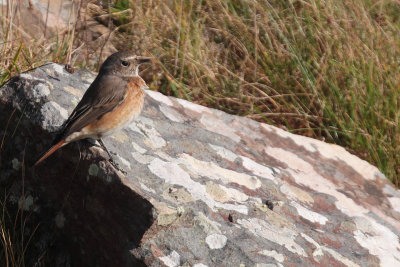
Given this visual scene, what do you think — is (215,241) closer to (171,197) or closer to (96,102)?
(171,197)

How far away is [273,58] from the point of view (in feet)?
21.4

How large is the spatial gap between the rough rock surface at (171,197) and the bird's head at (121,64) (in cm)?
29

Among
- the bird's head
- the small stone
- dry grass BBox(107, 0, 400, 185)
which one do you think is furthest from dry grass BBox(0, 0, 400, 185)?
the small stone

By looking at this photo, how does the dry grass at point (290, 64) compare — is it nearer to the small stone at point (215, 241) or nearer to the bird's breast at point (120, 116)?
the bird's breast at point (120, 116)

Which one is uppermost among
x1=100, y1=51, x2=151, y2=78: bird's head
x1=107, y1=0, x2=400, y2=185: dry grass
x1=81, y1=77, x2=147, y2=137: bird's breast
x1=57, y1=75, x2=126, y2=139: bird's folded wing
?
x1=100, y1=51, x2=151, y2=78: bird's head

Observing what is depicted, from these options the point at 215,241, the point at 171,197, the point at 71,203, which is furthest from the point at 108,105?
the point at 215,241

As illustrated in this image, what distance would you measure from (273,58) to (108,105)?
9.40ft

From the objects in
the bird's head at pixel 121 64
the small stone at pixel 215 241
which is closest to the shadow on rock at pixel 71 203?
the small stone at pixel 215 241

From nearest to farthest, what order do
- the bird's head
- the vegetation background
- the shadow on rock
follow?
the shadow on rock
the bird's head
the vegetation background

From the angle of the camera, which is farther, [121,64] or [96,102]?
[121,64]

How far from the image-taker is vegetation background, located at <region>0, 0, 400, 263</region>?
5.88 m

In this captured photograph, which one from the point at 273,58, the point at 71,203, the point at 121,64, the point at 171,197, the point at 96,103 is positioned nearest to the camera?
the point at 171,197

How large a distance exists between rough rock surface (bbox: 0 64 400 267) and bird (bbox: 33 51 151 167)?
13 centimetres

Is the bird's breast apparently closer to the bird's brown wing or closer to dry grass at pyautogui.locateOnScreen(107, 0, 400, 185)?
the bird's brown wing
